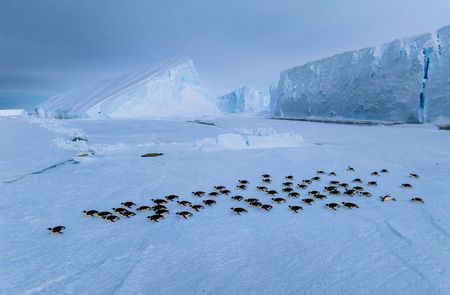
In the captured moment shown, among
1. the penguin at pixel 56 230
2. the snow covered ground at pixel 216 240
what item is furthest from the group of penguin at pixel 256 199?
the snow covered ground at pixel 216 240

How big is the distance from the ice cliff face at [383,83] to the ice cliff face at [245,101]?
126ft

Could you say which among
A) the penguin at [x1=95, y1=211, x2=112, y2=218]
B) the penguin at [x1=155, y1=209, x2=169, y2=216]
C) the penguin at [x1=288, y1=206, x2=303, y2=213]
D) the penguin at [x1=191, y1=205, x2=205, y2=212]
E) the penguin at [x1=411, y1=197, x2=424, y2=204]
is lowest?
the penguin at [x1=411, y1=197, x2=424, y2=204]

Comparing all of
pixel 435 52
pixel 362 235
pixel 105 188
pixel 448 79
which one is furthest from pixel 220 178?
pixel 435 52

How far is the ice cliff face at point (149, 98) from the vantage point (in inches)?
1668

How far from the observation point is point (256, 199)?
202 inches

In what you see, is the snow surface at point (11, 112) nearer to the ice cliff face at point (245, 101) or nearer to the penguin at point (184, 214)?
the ice cliff face at point (245, 101)

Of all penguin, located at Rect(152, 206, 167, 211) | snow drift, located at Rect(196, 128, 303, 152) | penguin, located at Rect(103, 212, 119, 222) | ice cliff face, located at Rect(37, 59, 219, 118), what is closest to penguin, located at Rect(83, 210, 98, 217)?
penguin, located at Rect(103, 212, 119, 222)

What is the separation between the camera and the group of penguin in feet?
15.0

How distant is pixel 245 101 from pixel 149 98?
37131 mm

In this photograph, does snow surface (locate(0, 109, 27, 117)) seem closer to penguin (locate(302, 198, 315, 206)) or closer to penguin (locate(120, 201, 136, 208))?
penguin (locate(120, 201, 136, 208))

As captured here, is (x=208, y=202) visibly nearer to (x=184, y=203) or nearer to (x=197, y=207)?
(x=197, y=207)

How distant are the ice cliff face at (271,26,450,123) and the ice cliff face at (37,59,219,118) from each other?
713 inches

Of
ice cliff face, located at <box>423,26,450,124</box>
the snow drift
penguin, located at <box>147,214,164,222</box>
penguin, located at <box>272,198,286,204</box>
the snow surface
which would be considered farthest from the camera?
the snow surface

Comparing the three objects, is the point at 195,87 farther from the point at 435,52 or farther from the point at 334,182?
the point at 334,182
